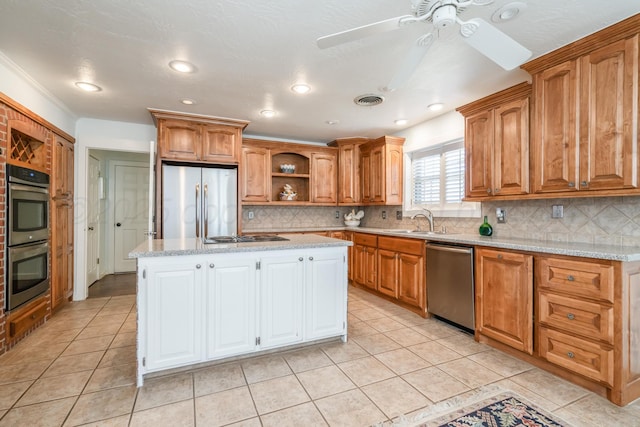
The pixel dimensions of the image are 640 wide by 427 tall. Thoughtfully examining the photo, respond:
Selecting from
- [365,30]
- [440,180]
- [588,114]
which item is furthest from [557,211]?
[365,30]

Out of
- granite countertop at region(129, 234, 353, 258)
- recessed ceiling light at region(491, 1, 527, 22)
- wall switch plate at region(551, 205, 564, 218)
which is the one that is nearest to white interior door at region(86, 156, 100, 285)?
granite countertop at region(129, 234, 353, 258)

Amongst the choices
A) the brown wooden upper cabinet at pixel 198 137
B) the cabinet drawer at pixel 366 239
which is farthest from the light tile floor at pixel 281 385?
the brown wooden upper cabinet at pixel 198 137

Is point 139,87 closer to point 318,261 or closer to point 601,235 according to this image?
point 318,261

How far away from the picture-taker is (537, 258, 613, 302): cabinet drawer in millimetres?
1836

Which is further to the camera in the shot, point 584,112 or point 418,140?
point 418,140

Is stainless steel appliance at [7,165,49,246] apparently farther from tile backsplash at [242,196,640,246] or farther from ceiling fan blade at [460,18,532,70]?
tile backsplash at [242,196,640,246]

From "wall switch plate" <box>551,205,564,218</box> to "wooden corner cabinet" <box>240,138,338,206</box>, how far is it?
9.95ft

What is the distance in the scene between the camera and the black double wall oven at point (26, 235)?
8.24 ft

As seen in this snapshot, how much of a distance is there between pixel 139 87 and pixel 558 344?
4.06m

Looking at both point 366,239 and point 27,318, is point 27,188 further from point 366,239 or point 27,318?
point 366,239

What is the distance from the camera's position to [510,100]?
2701mm

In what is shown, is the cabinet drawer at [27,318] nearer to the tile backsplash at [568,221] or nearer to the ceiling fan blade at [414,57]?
the ceiling fan blade at [414,57]

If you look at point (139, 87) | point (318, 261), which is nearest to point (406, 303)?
point (318, 261)

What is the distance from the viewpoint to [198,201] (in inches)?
152
